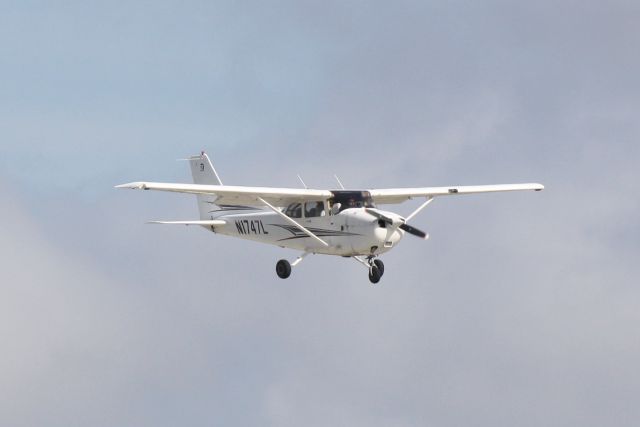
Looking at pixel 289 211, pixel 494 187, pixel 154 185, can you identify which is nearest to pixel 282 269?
pixel 289 211

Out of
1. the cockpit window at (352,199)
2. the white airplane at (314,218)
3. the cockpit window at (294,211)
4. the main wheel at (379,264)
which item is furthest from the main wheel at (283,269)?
the main wheel at (379,264)

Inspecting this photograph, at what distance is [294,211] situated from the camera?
157ft

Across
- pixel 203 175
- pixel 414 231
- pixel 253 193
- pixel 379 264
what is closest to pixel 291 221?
pixel 253 193

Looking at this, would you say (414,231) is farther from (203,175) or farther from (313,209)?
(203,175)

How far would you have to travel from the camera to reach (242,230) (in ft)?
165

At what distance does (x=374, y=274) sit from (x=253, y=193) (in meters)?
4.41

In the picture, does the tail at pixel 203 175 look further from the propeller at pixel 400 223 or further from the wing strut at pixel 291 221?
the propeller at pixel 400 223

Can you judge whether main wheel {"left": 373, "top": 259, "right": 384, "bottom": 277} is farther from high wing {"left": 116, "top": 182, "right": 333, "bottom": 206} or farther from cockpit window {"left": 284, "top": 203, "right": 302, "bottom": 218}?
cockpit window {"left": 284, "top": 203, "right": 302, "bottom": 218}

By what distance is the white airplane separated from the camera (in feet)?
150

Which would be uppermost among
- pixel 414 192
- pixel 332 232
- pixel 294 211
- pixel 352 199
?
pixel 414 192

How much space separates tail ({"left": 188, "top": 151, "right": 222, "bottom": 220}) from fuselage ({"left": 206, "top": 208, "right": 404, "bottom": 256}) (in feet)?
9.99

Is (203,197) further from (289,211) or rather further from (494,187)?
(494,187)

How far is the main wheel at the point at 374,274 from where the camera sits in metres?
46.9

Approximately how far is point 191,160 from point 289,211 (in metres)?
7.60
